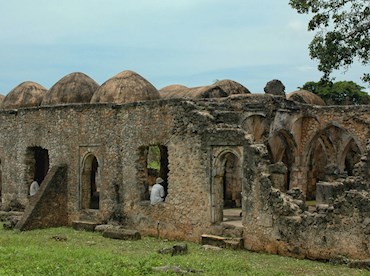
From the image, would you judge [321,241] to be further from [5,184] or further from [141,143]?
[5,184]

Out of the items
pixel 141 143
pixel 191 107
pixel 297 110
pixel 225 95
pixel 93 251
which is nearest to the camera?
pixel 93 251

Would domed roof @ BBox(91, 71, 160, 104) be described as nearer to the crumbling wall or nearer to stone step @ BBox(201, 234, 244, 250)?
the crumbling wall

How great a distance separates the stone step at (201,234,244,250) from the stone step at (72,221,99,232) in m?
4.12

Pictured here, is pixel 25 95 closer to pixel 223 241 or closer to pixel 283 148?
pixel 283 148

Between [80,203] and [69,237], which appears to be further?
[80,203]

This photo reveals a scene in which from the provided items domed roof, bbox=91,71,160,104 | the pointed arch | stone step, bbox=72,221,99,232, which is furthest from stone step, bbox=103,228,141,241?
the pointed arch

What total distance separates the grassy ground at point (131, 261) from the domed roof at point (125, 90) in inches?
212

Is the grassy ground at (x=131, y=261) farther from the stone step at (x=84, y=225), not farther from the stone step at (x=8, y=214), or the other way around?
the stone step at (x=8, y=214)

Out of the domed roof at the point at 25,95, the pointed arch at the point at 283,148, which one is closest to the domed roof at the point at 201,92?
the pointed arch at the point at 283,148

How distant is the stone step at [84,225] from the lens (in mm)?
16250

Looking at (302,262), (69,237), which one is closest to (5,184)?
(69,237)

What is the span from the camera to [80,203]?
57.5 ft

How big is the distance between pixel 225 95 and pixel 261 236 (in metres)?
7.58

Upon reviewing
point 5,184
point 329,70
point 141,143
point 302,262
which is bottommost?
point 302,262
